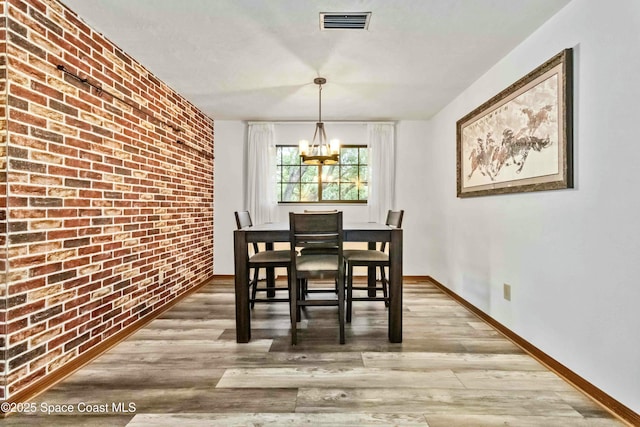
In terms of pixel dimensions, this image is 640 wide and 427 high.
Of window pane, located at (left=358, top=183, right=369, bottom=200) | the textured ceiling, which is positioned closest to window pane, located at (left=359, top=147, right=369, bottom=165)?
window pane, located at (left=358, top=183, right=369, bottom=200)

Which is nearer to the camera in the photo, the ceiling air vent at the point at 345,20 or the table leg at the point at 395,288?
the ceiling air vent at the point at 345,20

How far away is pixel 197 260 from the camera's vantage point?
4.01m

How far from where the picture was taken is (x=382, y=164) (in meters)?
4.49

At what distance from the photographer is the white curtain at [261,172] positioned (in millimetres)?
4473

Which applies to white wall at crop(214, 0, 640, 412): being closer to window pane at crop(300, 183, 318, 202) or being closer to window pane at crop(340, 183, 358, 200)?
window pane at crop(340, 183, 358, 200)

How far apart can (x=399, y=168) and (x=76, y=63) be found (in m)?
3.70

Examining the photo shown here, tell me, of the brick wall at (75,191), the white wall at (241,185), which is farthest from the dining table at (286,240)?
the white wall at (241,185)

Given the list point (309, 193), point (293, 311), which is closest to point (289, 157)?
point (309, 193)

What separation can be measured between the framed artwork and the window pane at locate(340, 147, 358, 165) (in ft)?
5.75

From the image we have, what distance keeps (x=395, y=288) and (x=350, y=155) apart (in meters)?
2.66

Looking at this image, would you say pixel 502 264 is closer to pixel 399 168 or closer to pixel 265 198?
pixel 399 168

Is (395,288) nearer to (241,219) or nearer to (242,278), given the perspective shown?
(242,278)

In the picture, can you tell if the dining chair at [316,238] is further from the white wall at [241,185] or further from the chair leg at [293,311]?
the white wall at [241,185]

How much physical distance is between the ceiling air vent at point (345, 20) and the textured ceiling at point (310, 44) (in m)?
0.04
